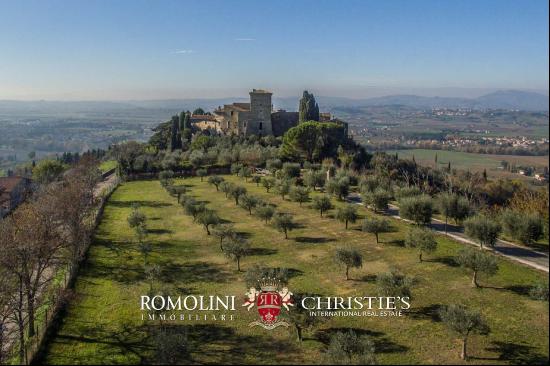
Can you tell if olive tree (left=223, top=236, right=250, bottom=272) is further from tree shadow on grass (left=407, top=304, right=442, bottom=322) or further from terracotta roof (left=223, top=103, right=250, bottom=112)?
terracotta roof (left=223, top=103, right=250, bottom=112)

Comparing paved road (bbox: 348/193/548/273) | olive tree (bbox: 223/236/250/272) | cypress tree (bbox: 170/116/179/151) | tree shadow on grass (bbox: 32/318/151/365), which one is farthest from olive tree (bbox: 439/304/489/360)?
cypress tree (bbox: 170/116/179/151)

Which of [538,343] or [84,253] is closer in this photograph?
[538,343]

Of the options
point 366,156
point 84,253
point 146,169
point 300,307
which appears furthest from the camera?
point 366,156

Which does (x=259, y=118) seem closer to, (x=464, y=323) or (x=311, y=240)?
(x=311, y=240)

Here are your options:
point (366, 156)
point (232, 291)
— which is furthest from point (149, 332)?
point (366, 156)

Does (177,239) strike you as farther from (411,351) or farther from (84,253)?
(411,351)
